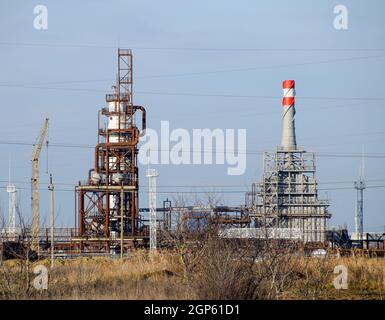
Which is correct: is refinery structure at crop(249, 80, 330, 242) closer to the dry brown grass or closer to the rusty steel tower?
the rusty steel tower

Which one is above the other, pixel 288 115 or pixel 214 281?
pixel 288 115

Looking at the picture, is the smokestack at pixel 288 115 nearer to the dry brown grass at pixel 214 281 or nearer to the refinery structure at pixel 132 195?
the refinery structure at pixel 132 195

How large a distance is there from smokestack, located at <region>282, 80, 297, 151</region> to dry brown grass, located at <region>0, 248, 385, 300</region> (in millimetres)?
40552

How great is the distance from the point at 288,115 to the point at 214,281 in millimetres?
55931

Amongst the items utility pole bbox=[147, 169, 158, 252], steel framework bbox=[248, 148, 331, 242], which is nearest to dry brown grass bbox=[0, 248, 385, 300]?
utility pole bbox=[147, 169, 158, 252]

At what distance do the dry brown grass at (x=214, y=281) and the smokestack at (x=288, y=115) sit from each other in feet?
133

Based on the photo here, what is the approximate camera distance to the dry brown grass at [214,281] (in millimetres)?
18938

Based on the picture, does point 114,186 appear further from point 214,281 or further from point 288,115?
point 214,281

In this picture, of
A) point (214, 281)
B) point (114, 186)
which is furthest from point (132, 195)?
point (214, 281)

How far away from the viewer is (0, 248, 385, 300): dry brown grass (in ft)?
62.1

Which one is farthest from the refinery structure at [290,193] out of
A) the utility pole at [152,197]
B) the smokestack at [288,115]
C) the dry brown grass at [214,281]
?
the dry brown grass at [214,281]

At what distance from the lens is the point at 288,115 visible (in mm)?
73500
